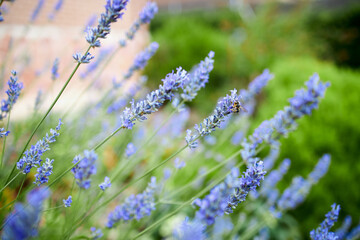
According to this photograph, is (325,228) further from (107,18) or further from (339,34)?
(339,34)

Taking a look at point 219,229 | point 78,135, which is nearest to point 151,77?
point 78,135

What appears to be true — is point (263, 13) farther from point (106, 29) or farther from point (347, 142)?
point (106, 29)

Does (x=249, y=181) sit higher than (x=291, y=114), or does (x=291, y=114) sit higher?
(x=291, y=114)

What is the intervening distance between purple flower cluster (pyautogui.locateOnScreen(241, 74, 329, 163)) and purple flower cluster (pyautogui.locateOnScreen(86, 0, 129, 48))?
62 centimetres

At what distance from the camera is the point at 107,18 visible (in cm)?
74

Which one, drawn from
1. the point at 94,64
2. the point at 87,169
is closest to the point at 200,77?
the point at 87,169

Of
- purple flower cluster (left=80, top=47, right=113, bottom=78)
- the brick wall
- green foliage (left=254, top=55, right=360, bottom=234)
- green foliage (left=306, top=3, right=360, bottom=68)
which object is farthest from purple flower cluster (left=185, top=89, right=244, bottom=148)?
green foliage (left=306, top=3, right=360, bottom=68)

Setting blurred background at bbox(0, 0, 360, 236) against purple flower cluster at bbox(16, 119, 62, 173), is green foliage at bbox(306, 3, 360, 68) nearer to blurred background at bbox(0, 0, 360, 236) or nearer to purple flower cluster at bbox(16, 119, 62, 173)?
blurred background at bbox(0, 0, 360, 236)

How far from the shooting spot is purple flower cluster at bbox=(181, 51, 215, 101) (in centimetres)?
87

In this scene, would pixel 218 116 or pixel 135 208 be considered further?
pixel 135 208

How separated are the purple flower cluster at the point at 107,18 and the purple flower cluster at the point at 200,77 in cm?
31

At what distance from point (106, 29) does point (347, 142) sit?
10.2 ft

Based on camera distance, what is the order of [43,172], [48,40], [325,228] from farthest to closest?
1. [48,40]
2. [325,228]
3. [43,172]

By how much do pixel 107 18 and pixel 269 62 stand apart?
21.6 ft
